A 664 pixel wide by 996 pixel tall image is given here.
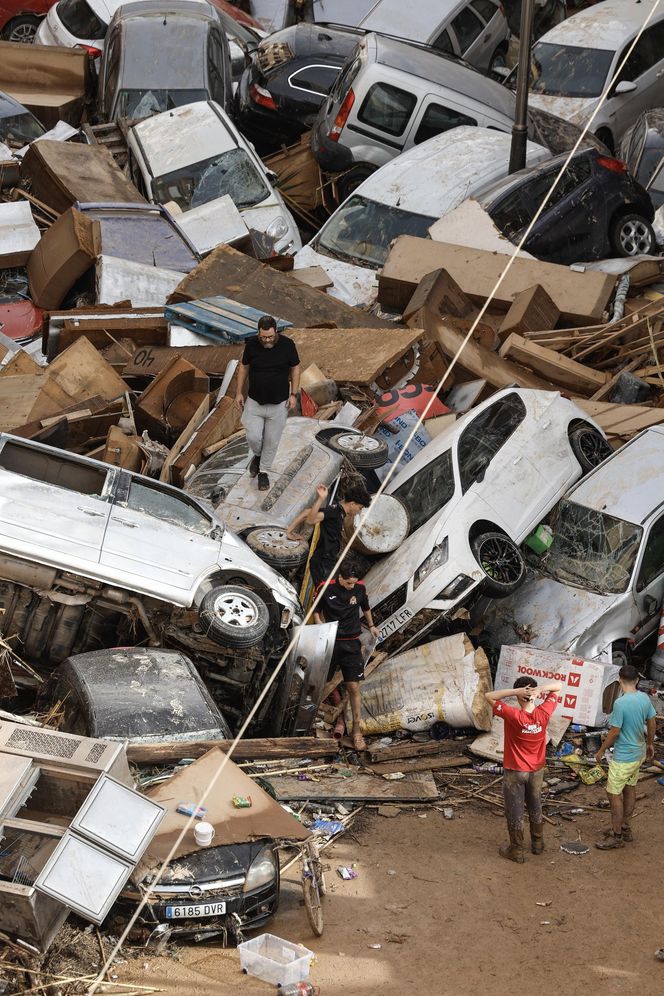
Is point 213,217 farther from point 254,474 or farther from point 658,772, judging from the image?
point 658,772

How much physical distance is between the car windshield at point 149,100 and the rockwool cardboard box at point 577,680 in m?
11.3

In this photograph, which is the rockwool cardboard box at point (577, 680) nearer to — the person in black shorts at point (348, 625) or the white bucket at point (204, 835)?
the person in black shorts at point (348, 625)

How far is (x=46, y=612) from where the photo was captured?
8844mm

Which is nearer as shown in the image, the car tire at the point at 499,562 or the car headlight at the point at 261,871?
the car headlight at the point at 261,871

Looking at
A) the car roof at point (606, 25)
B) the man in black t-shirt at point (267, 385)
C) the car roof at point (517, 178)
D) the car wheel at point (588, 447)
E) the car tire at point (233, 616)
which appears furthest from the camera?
the car roof at point (606, 25)

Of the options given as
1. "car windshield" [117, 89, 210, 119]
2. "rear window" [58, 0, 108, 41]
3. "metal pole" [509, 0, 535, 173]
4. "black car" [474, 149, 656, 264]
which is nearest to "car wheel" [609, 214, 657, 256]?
"black car" [474, 149, 656, 264]

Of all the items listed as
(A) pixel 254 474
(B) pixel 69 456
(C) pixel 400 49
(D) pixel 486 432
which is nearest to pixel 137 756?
(B) pixel 69 456

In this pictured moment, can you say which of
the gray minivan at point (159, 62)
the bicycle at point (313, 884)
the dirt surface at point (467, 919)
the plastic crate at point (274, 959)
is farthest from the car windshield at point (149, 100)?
the plastic crate at point (274, 959)

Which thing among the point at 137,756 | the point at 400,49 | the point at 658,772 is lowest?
the point at 658,772

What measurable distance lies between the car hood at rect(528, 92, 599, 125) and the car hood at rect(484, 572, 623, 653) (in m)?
9.82

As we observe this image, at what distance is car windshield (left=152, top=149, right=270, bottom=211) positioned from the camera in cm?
1681

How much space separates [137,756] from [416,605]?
2.92m

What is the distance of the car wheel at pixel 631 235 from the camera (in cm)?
1575

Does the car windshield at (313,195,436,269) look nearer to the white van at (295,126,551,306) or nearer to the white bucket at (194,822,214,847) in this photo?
the white van at (295,126,551,306)
